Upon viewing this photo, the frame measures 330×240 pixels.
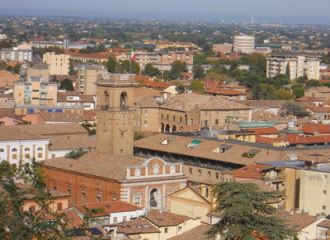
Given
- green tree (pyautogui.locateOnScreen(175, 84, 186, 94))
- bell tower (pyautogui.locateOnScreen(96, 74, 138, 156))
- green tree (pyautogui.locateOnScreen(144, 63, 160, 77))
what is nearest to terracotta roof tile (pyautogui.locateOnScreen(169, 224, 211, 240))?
bell tower (pyautogui.locateOnScreen(96, 74, 138, 156))

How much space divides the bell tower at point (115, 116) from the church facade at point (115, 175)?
0.03 meters

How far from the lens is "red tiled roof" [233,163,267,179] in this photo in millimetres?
31219

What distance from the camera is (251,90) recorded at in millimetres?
84875

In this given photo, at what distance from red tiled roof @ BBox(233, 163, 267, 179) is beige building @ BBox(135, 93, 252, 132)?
22.3 m

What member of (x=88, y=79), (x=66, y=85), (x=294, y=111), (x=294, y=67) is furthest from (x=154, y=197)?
(x=294, y=67)

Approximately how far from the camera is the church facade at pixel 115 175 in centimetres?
3073

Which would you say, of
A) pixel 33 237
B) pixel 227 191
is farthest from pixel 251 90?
pixel 33 237

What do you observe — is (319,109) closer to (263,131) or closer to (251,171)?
(263,131)

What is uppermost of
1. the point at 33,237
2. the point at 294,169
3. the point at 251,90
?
the point at 33,237

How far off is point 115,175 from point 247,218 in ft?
38.4

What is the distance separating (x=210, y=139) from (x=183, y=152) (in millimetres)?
1747

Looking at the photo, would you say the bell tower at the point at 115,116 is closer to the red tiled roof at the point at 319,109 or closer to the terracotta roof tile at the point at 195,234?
the terracotta roof tile at the point at 195,234

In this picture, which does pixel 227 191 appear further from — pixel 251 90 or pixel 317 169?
pixel 251 90

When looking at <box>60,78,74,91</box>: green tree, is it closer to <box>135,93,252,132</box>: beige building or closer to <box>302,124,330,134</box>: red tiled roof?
<box>135,93,252,132</box>: beige building
